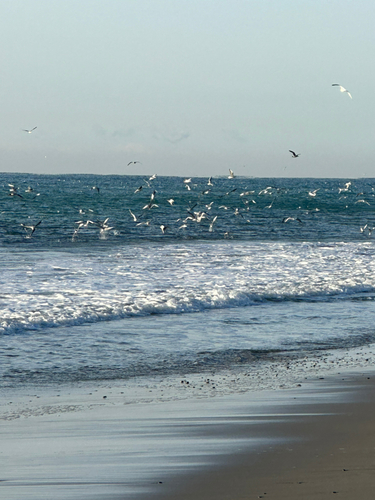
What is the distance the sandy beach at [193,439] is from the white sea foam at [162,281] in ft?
14.9

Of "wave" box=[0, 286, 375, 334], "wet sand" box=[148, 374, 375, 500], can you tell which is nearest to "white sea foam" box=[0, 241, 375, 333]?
"wave" box=[0, 286, 375, 334]

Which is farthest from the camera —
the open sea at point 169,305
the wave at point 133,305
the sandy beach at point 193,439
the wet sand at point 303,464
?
the wave at point 133,305

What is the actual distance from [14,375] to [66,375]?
637mm

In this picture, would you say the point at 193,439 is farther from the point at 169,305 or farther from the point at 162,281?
the point at 162,281

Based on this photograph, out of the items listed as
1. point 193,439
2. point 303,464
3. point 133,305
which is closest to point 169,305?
point 133,305

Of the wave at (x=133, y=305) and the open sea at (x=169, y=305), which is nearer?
the open sea at (x=169, y=305)

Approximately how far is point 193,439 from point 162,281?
1119 cm

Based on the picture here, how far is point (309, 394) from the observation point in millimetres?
7645

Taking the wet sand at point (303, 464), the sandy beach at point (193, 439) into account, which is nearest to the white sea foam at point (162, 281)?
the sandy beach at point (193, 439)

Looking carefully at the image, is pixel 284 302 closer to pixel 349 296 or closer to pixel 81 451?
pixel 349 296

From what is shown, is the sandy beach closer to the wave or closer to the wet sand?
the wet sand

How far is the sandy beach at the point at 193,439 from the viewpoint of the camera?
4961 millimetres

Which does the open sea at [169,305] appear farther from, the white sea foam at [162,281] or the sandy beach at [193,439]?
the sandy beach at [193,439]

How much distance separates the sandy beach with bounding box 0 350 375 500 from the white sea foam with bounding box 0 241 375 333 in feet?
14.9
